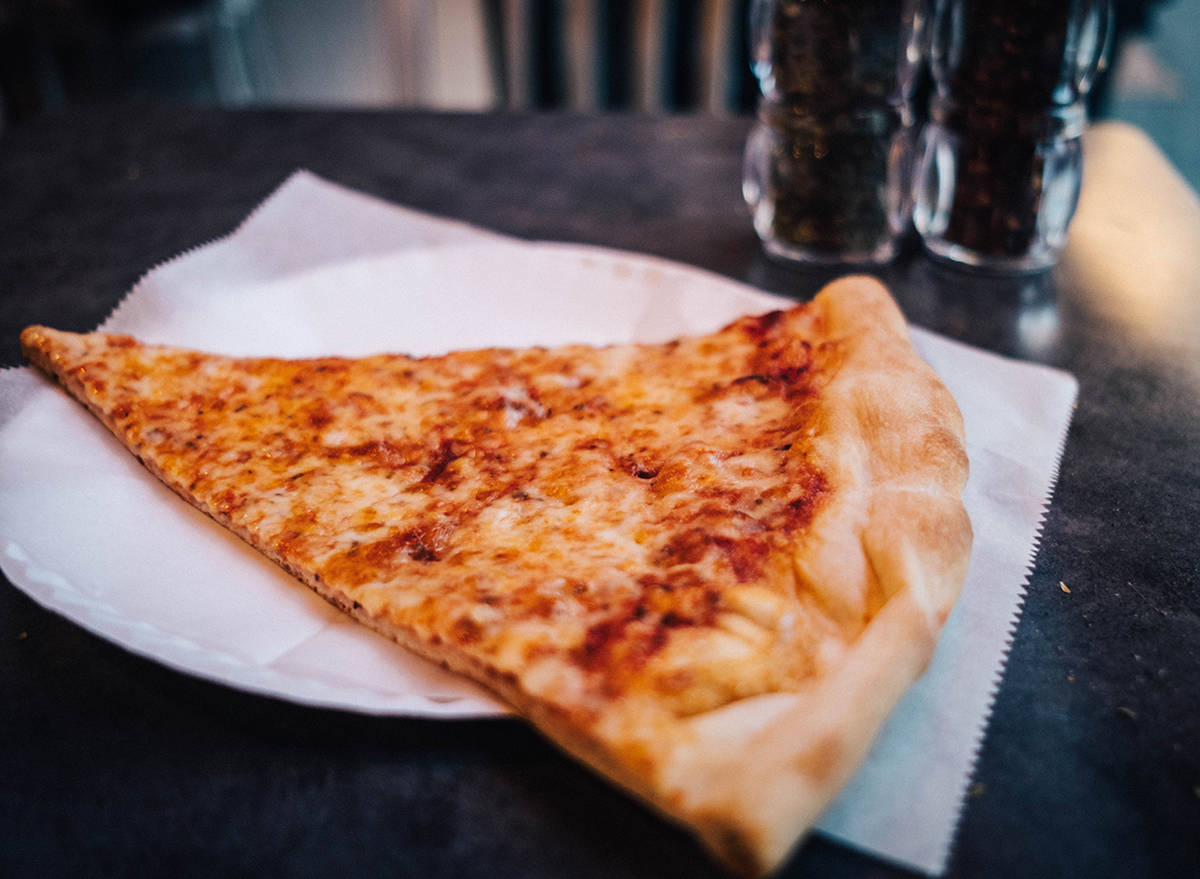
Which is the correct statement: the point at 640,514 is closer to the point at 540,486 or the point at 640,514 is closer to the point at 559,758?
the point at 540,486

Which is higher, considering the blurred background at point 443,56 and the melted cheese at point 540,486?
the melted cheese at point 540,486

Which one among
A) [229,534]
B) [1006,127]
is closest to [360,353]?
[229,534]

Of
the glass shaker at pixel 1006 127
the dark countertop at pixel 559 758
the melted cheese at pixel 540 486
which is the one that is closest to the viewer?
the dark countertop at pixel 559 758

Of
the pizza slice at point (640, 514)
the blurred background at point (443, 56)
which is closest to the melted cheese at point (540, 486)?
the pizza slice at point (640, 514)

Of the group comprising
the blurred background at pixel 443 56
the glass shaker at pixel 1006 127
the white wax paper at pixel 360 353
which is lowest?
the blurred background at pixel 443 56

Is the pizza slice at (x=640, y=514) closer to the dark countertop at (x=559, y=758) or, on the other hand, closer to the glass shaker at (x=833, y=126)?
the dark countertop at (x=559, y=758)

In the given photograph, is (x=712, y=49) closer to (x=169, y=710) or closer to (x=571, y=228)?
(x=571, y=228)

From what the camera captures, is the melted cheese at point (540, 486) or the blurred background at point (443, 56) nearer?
the melted cheese at point (540, 486)
